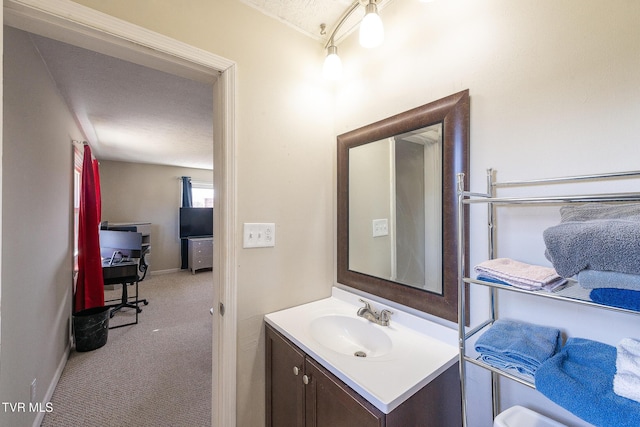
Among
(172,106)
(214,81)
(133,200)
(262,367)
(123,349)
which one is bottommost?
(123,349)

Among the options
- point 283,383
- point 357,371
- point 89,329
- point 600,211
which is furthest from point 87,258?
point 600,211

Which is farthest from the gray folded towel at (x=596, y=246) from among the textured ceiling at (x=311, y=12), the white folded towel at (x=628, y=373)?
the textured ceiling at (x=311, y=12)

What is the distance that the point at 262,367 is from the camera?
1.32 meters

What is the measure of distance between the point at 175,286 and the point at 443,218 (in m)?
4.84

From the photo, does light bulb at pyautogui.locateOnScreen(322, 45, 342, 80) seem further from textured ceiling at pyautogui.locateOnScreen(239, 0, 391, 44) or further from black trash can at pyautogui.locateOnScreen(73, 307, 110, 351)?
black trash can at pyautogui.locateOnScreen(73, 307, 110, 351)

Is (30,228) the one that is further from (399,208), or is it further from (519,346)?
(519,346)

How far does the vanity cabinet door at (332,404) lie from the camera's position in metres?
0.77

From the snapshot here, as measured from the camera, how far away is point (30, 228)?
1501mm

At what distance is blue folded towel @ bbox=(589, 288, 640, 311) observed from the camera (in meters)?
0.50

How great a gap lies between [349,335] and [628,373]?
37.7 inches

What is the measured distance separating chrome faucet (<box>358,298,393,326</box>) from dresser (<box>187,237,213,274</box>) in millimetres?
4894

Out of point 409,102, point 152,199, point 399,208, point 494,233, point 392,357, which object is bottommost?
point 392,357

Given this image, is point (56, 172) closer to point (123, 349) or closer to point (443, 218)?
point (123, 349)

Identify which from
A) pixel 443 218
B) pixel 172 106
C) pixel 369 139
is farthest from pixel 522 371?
pixel 172 106
